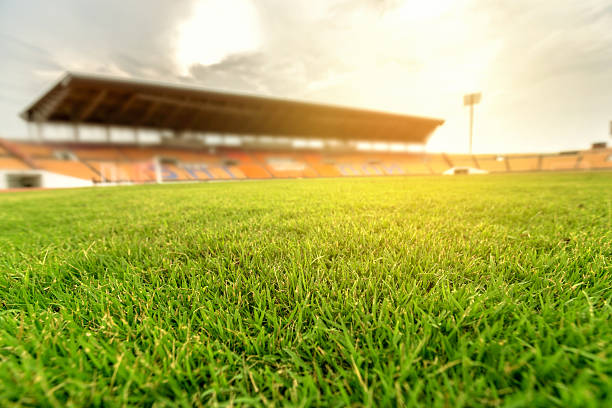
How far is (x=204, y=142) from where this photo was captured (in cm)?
2511

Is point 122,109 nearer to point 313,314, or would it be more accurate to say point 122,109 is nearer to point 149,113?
point 149,113

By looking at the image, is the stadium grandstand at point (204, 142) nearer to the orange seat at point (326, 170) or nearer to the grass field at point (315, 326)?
the orange seat at point (326, 170)

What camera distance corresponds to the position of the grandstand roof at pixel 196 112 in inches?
637

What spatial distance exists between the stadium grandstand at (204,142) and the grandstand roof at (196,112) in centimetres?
8

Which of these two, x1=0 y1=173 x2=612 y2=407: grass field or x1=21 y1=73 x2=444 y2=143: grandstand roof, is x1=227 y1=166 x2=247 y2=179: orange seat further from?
x1=0 y1=173 x2=612 y2=407: grass field

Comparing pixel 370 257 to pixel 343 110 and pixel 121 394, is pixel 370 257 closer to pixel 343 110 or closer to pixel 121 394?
pixel 121 394

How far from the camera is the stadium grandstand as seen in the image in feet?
56.5

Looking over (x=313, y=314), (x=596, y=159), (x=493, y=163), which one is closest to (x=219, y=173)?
(x=313, y=314)

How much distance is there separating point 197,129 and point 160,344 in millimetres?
26879

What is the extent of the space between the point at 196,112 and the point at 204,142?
482 centimetres

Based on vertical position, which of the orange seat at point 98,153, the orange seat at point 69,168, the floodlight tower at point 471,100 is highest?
the floodlight tower at point 471,100

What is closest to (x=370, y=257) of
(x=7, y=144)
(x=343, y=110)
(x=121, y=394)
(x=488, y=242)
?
(x=488, y=242)

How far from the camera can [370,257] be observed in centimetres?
90

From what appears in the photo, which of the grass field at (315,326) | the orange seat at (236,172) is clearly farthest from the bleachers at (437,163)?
the grass field at (315,326)
